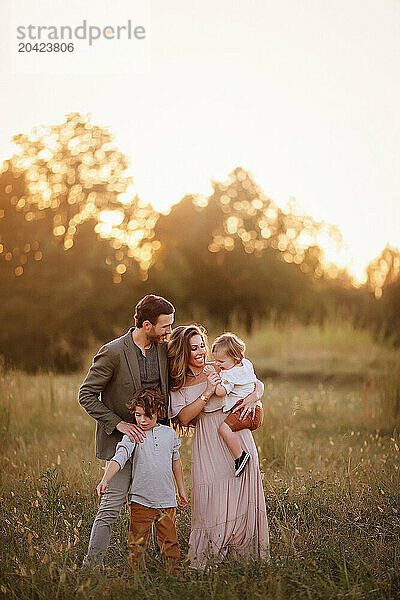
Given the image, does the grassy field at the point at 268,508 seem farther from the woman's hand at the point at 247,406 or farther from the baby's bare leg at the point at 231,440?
the woman's hand at the point at 247,406

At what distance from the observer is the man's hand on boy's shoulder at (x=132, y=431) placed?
13.4 feet

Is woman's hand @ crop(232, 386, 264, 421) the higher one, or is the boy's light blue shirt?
woman's hand @ crop(232, 386, 264, 421)

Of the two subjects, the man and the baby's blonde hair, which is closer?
the man

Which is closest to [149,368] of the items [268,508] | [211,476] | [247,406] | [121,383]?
→ [121,383]

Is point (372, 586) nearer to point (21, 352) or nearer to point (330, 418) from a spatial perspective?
point (330, 418)

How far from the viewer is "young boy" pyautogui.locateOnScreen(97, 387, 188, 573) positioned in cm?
404

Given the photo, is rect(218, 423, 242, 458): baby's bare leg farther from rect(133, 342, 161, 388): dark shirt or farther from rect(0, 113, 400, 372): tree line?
rect(0, 113, 400, 372): tree line

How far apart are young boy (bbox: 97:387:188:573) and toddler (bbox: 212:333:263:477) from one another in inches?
13.9

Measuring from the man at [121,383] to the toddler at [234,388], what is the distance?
32cm

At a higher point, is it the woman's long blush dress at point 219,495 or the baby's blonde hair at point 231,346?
the baby's blonde hair at point 231,346

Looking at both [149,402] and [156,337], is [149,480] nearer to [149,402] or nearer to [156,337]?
[149,402]

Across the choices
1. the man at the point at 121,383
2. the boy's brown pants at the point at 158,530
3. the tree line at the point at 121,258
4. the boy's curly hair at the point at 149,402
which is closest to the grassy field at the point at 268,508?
the boy's brown pants at the point at 158,530

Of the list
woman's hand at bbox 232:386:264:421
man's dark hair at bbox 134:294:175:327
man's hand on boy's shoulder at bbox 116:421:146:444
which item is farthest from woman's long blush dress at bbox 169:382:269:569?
man's dark hair at bbox 134:294:175:327

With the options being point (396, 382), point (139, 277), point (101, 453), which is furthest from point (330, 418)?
point (139, 277)
